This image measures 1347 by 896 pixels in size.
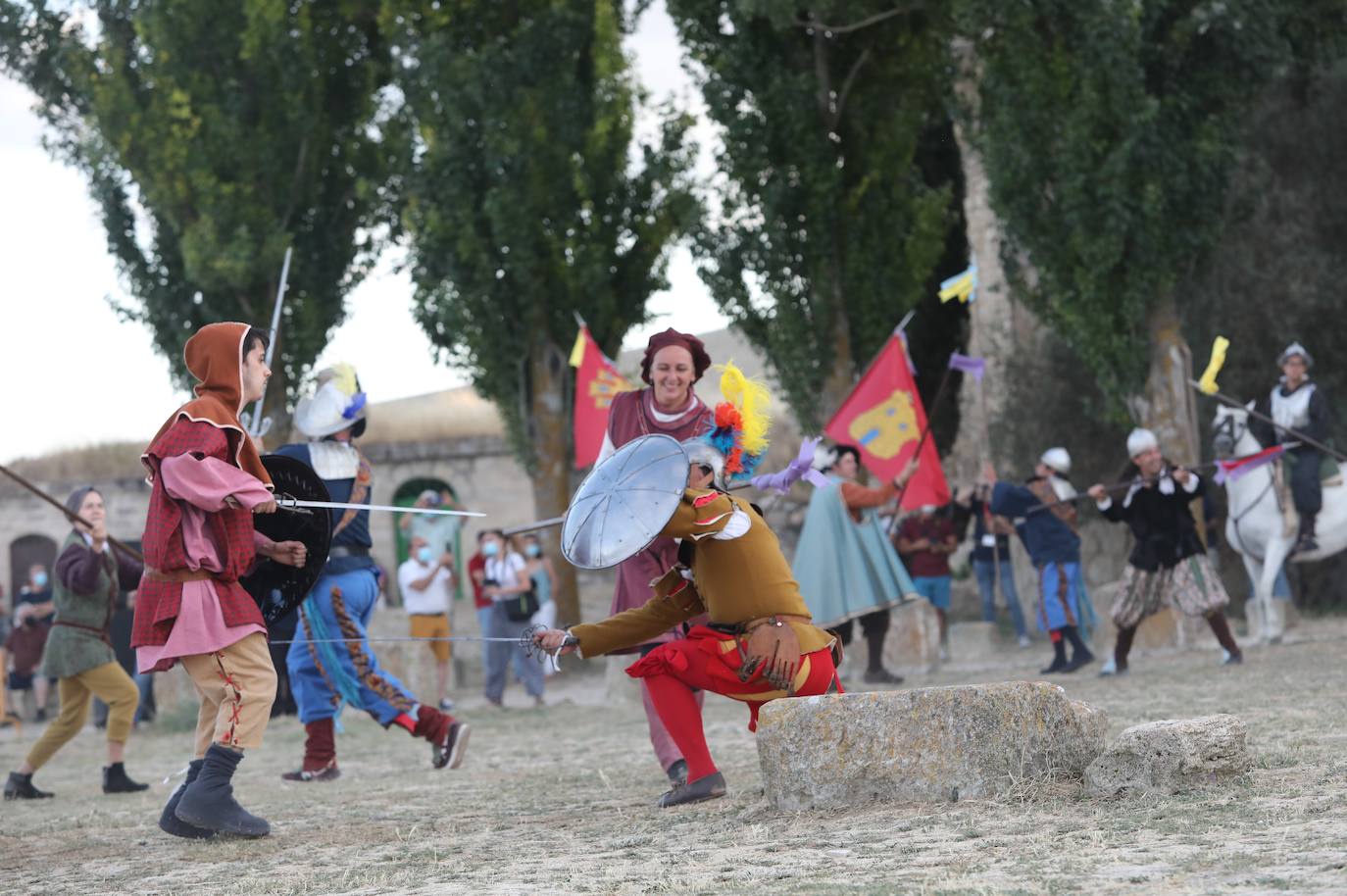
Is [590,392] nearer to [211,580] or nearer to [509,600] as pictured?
[509,600]

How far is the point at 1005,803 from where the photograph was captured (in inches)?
209

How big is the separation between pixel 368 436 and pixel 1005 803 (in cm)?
2750

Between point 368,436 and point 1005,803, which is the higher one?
point 368,436

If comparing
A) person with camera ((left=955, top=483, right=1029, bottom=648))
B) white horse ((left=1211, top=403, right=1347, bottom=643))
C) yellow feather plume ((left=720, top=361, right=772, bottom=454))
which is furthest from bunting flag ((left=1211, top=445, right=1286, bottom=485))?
yellow feather plume ((left=720, top=361, right=772, bottom=454))

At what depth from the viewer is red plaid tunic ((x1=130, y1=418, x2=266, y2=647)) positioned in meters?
5.87

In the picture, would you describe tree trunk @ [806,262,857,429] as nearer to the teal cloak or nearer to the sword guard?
the teal cloak

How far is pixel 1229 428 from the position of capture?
13.9 metres

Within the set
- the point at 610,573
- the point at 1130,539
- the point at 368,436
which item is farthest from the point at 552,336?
the point at 368,436

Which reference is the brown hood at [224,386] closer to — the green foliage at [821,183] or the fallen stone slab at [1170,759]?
the fallen stone slab at [1170,759]

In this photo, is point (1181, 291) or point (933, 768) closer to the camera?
point (933, 768)

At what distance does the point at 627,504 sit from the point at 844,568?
754 centimetres

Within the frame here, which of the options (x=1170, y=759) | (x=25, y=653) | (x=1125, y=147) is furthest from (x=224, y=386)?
(x=25, y=653)

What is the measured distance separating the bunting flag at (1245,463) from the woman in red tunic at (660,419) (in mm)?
7377

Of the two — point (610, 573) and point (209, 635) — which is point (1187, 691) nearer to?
point (209, 635)
